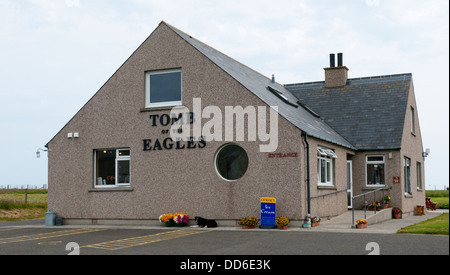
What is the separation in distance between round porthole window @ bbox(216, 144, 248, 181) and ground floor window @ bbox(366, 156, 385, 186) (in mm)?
7862

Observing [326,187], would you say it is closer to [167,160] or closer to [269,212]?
[269,212]

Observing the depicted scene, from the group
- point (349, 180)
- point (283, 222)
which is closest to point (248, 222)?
point (283, 222)

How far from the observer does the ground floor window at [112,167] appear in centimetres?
1995

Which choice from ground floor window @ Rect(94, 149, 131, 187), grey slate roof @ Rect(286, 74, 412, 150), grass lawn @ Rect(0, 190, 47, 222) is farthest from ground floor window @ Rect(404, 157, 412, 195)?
grass lawn @ Rect(0, 190, 47, 222)

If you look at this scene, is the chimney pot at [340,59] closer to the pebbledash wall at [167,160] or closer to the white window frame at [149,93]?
the pebbledash wall at [167,160]

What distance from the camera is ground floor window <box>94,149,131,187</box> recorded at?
20.0 meters

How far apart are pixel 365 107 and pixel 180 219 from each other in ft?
40.2

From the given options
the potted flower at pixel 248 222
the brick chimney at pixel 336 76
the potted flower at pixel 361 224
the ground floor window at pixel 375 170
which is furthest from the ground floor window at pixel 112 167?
the brick chimney at pixel 336 76

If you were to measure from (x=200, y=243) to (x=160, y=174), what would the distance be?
6908mm

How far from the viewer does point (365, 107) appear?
2533 centimetres

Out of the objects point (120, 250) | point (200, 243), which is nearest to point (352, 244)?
point (200, 243)

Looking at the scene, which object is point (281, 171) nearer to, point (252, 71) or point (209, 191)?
point (209, 191)

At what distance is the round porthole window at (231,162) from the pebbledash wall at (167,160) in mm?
246

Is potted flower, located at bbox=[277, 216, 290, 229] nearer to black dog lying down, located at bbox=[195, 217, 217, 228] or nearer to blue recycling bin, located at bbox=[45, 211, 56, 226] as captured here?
black dog lying down, located at bbox=[195, 217, 217, 228]
